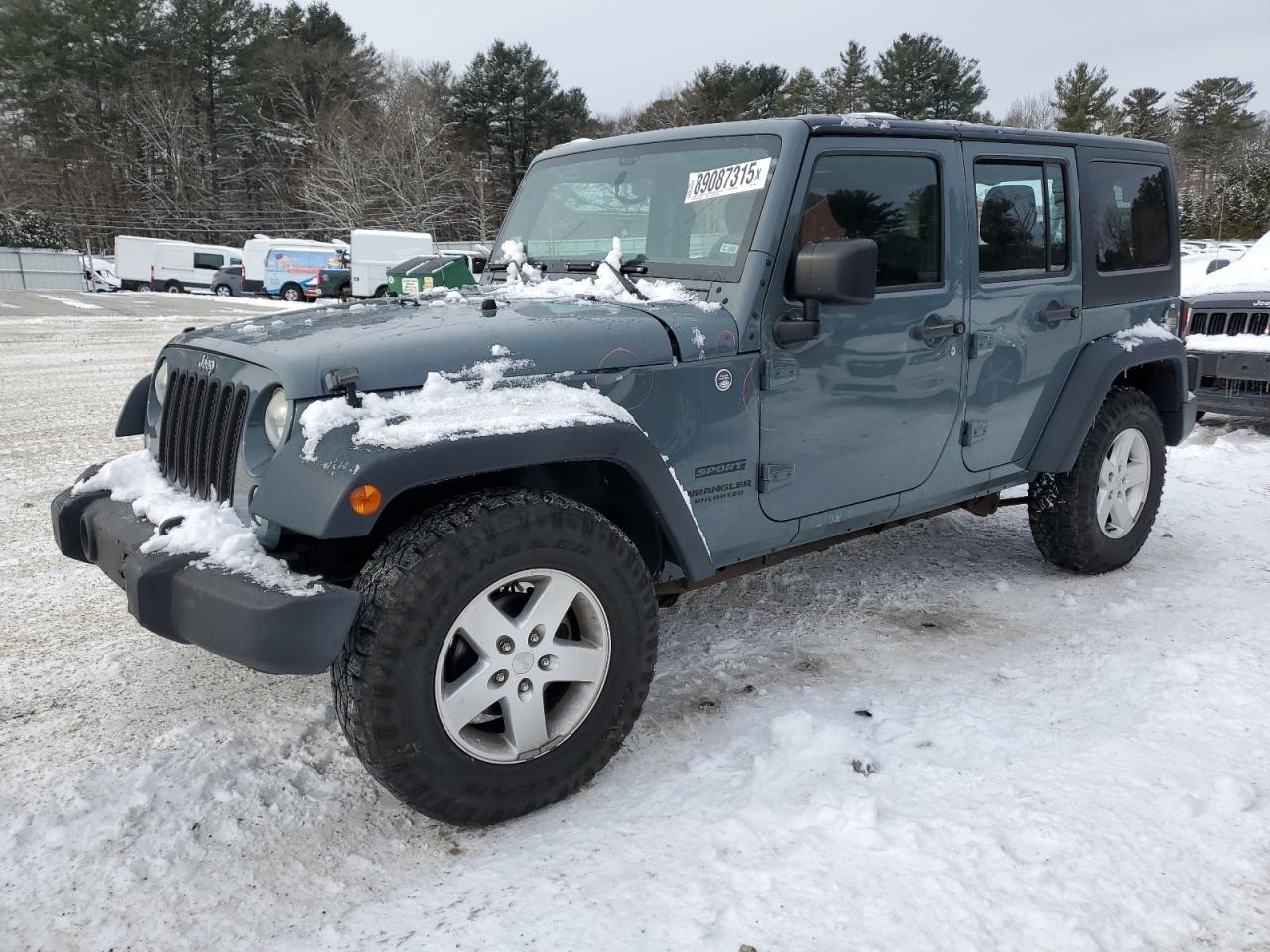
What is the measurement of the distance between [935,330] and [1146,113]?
195 feet

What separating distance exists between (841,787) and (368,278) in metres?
28.6

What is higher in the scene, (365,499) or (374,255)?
(374,255)

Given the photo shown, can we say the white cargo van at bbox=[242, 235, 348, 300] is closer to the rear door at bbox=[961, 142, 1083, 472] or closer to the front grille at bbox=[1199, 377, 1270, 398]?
the front grille at bbox=[1199, 377, 1270, 398]

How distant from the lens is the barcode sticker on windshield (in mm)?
3047

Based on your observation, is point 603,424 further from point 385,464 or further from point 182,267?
point 182,267

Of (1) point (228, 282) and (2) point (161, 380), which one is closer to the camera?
(2) point (161, 380)

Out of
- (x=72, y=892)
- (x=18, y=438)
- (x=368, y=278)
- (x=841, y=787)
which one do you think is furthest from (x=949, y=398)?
(x=368, y=278)

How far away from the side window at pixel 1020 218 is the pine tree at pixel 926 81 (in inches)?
1878

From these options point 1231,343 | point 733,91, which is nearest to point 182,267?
point 733,91

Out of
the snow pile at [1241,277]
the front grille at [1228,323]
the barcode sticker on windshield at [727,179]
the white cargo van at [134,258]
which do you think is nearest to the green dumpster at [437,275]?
the barcode sticker on windshield at [727,179]

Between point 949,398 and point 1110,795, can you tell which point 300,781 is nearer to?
point 1110,795

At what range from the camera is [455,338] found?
2521mm

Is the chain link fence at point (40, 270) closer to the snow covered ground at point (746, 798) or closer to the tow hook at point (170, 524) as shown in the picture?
the snow covered ground at point (746, 798)

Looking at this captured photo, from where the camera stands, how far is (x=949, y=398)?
3.59 metres
